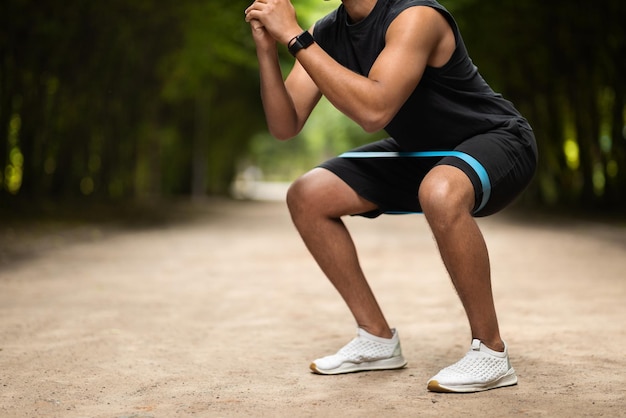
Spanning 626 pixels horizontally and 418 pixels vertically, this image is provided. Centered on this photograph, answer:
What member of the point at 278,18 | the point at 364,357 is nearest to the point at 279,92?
the point at 278,18

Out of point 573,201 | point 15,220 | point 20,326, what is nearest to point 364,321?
point 20,326

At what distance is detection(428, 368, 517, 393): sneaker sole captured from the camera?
3.35 m

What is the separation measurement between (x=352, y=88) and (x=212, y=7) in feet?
55.6

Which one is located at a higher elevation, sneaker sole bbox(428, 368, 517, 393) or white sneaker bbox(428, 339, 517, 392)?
white sneaker bbox(428, 339, 517, 392)

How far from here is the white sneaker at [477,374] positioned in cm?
335

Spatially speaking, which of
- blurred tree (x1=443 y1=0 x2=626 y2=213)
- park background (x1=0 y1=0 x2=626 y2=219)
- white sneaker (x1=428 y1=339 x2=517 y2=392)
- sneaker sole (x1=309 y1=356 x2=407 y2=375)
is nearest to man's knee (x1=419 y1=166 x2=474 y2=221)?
white sneaker (x1=428 y1=339 x2=517 y2=392)

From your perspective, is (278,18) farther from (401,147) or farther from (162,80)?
(162,80)

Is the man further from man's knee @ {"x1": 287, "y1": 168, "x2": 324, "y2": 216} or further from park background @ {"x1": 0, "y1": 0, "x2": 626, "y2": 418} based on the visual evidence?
park background @ {"x1": 0, "y1": 0, "x2": 626, "y2": 418}

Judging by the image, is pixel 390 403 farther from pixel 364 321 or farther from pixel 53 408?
pixel 53 408

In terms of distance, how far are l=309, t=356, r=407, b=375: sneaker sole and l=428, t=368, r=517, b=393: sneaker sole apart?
0.46 m

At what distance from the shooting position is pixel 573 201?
19.2 metres

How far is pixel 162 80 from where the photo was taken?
20578 millimetres

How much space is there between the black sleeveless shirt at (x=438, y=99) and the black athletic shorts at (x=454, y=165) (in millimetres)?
54

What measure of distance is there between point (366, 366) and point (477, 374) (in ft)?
1.97
